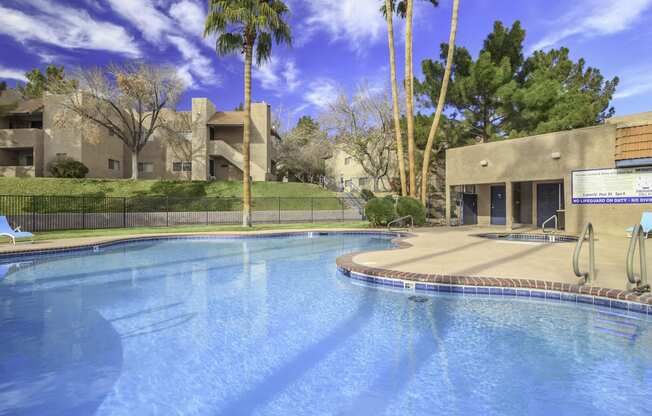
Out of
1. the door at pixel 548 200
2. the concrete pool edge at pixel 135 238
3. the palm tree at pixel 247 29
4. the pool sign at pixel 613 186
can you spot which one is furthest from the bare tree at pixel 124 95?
the pool sign at pixel 613 186

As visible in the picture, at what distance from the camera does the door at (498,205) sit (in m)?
18.8

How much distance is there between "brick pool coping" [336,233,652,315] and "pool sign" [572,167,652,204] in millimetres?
10413

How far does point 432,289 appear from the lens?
621cm

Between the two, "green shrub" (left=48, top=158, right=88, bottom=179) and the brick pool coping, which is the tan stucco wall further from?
the brick pool coping

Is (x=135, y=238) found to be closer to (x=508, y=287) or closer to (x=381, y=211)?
(x=381, y=211)

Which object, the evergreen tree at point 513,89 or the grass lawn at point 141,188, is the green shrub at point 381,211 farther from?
the grass lawn at point 141,188

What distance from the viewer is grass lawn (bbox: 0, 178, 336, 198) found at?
24.1m

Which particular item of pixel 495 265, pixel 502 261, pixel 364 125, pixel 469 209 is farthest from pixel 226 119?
pixel 495 265

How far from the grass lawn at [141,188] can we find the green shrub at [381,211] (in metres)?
12.4

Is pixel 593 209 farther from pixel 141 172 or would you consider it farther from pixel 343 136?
pixel 141 172

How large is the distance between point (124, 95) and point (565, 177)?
29716 mm

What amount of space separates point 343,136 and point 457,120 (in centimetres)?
1118

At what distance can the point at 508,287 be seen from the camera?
5824 millimetres

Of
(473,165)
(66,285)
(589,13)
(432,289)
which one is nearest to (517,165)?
(473,165)
